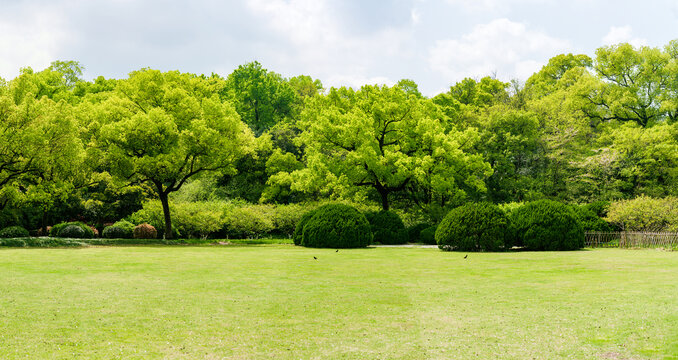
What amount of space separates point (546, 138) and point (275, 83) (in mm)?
34515

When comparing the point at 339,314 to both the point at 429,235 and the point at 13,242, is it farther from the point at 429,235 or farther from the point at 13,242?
the point at 13,242

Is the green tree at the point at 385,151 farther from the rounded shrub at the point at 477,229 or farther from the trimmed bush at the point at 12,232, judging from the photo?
the trimmed bush at the point at 12,232

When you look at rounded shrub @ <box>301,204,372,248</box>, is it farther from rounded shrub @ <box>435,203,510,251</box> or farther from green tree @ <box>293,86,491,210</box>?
green tree @ <box>293,86,491,210</box>

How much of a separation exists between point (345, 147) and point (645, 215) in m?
17.5

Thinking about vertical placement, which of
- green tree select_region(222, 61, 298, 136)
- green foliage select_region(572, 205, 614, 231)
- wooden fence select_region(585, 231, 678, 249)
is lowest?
wooden fence select_region(585, 231, 678, 249)

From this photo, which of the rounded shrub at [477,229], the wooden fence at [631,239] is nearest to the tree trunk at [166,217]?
the rounded shrub at [477,229]

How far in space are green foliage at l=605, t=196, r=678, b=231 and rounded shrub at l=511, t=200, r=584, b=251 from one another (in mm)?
4836

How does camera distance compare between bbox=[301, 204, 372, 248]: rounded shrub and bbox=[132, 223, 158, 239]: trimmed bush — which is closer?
bbox=[301, 204, 372, 248]: rounded shrub

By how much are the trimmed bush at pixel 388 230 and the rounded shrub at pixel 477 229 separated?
5982mm

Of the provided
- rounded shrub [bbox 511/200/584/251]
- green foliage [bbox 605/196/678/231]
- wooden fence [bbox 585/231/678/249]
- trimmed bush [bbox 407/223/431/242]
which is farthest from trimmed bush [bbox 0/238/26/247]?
green foliage [bbox 605/196/678/231]

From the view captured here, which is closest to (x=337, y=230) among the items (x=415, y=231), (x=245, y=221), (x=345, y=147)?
(x=415, y=231)

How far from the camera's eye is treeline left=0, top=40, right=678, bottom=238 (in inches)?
1073

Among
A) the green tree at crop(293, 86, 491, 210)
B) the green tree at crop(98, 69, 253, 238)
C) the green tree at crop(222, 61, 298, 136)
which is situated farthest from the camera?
the green tree at crop(222, 61, 298, 136)

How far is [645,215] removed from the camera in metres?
25.0
